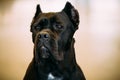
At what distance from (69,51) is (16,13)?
39.5 inches

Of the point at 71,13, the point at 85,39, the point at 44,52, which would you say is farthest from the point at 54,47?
the point at 85,39

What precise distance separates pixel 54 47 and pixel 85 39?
3.07 ft

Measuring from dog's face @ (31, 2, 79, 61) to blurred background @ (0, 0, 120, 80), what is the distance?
0.80m

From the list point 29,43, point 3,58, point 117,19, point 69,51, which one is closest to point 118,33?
point 117,19

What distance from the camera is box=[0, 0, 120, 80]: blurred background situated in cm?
229

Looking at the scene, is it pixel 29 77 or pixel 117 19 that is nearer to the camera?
pixel 29 77

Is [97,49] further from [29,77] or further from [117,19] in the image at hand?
[29,77]

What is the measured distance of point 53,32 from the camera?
4.61 feet

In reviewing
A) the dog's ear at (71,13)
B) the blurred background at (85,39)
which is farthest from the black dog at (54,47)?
the blurred background at (85,39)

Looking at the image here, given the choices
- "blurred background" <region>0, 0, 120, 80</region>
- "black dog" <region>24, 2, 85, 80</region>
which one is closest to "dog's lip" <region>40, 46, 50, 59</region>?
"black dog" <region>24, 2, 85, 80</region>

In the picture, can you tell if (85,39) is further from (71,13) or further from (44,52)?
(44,52)

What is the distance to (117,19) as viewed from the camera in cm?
232

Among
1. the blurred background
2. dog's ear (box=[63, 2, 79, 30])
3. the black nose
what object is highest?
dog's ear (box=[63, 2, 79, 30])

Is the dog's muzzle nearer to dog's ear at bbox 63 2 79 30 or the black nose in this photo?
the black nose
